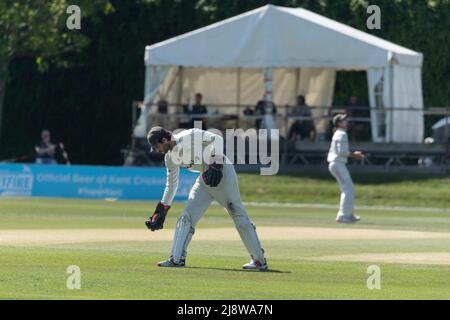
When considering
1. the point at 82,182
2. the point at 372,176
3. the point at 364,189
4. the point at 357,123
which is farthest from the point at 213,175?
the point at 357,123

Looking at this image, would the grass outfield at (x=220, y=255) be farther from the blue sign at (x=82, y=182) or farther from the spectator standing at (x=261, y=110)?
the spectator standing at (x=261, y=110)

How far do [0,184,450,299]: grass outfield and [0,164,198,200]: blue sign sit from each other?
11.6 feet

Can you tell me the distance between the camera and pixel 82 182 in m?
36.0

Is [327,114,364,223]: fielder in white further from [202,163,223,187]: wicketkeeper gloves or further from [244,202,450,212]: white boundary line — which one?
[202,163,223,187]: wicketkeeper gloves

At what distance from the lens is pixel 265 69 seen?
38562 mm

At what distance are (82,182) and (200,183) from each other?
61.4ft

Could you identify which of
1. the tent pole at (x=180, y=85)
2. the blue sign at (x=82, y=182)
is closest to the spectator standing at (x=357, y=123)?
the tent pole at (x=180, y=85)

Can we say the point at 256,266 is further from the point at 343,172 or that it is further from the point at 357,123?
the point at 357,123

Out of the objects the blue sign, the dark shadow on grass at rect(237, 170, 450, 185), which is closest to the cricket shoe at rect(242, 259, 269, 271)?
the blue sign

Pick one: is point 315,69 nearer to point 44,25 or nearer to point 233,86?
point 233,86

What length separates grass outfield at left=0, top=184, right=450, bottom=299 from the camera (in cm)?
1512

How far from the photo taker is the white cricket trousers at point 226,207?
17.4 m

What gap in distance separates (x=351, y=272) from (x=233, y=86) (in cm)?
2517
